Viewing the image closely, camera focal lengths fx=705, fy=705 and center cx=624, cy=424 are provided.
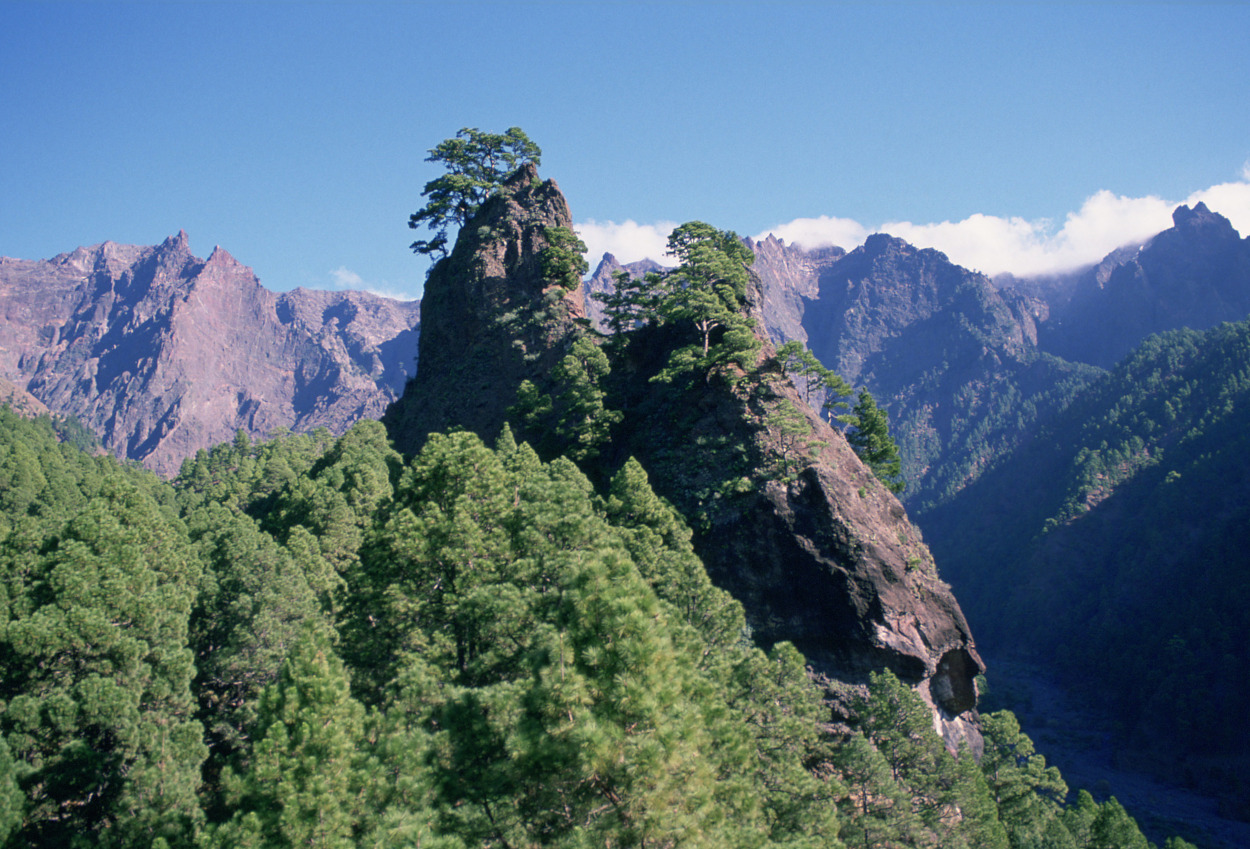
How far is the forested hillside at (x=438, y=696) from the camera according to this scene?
14906 mm

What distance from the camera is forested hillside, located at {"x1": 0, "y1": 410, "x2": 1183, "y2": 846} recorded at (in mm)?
14906

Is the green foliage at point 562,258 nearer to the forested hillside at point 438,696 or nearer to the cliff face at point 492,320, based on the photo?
the cliff face at point 492,320

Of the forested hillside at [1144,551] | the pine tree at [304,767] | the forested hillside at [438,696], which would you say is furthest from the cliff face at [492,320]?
the forested hillside at [1144,551]

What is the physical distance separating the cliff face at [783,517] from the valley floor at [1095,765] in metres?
49.3

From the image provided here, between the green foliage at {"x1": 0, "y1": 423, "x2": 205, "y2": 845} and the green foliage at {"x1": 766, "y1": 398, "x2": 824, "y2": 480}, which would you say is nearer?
the green foliage at {"x1": 0, "y1": 423, "x2": 205, "y2": 845}

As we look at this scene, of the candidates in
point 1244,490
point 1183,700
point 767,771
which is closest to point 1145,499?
point 1244,490

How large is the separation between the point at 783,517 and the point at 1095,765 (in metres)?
81.8

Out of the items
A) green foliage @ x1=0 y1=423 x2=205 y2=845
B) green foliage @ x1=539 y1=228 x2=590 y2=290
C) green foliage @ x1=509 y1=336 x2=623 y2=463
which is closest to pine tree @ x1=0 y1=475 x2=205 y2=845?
green foliage @ x1=0 y1=423 x2=205 y2=845

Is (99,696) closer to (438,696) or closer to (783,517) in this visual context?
(438,696)

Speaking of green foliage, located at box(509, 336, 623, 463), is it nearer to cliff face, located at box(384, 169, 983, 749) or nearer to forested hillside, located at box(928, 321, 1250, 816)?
cliff face, located at box(384, 169, 983, 749)

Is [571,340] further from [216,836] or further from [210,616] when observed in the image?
[216,836]

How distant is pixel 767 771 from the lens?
24812 millimetres

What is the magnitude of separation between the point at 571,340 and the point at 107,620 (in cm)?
3784

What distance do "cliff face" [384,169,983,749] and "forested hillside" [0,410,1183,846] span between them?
14.5 feet
